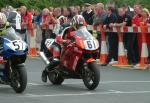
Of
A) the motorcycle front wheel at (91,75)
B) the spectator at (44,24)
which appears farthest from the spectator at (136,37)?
the motorcycle front wheel at (91,75)

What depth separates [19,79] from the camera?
13.5 metres

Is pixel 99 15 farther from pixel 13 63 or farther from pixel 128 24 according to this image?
pixel 13 63

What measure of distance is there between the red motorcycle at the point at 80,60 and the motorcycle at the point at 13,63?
58.6 inches

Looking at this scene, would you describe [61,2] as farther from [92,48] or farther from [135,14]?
[92,48]

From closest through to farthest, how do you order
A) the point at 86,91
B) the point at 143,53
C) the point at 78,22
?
1. the point at 86,91
2. the point at 78,22
3. the point at 143,53

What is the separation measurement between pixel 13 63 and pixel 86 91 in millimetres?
1750

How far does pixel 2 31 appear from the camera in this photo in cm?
1391

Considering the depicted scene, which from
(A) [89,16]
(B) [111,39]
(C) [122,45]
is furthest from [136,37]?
(A) [89,16]

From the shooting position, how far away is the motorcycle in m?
13.4

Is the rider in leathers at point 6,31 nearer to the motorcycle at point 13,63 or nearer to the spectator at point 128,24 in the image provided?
the motorcycle at point 13,63

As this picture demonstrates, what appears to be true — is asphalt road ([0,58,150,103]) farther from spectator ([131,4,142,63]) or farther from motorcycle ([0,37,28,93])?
spectator ([131,4,142,63])

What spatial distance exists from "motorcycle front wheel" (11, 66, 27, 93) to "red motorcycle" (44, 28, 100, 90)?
158cm

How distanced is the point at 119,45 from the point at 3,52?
851 cm

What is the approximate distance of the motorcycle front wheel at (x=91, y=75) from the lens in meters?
14.1
